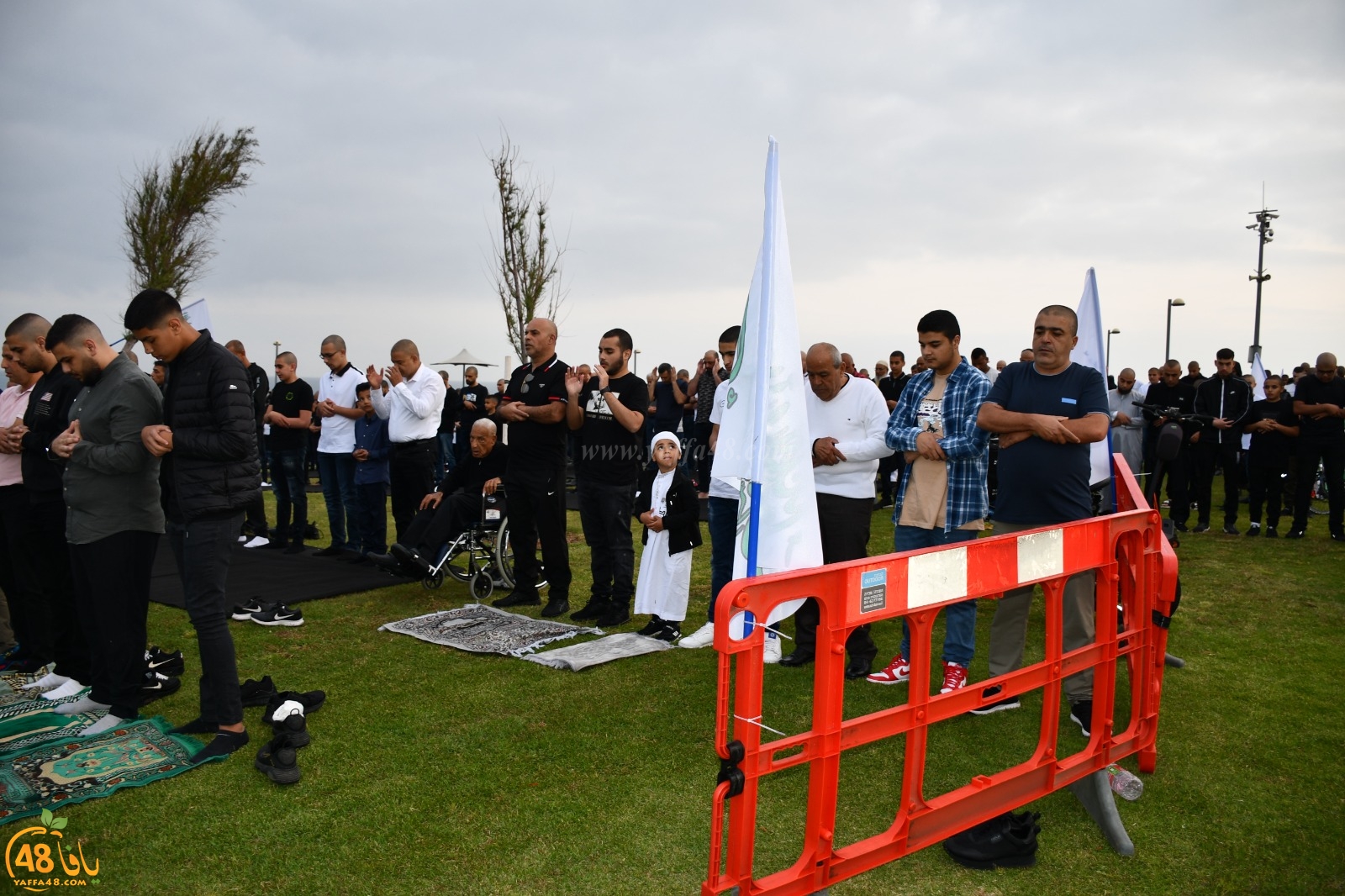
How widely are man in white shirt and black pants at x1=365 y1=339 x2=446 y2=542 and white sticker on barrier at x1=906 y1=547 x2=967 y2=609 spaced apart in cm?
615

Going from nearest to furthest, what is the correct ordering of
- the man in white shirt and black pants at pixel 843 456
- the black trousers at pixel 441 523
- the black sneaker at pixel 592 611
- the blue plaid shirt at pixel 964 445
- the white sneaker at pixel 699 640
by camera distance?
the blue plaid shirt at pixel 964 445 → the man in white shirt and black pants at pixel 843 456 → the white sneaker at pixel 699 640 → the black sneaker at pixel 592 611 → the black trousers at pixel 441 523

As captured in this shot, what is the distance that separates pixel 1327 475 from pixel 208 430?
1151cm

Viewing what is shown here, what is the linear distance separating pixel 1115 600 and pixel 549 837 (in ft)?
7.76

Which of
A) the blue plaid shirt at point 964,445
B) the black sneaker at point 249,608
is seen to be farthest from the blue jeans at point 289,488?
the blue plaid shirt at point 964,445

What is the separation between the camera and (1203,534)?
10367 millimetres

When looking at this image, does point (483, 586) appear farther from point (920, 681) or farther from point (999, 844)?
point (920, 681)

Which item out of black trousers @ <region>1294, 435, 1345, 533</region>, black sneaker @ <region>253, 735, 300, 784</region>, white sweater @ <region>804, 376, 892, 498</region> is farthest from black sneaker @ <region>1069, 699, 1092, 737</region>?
black trousers @ <region>1294, 435, 1345, 533</region>

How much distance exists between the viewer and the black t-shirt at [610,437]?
6.51 metres

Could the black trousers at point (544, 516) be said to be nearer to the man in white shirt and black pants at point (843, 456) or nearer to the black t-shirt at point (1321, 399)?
the man in white shirt and black pants at point (843, 456)

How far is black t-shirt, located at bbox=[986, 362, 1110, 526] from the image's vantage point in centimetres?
422

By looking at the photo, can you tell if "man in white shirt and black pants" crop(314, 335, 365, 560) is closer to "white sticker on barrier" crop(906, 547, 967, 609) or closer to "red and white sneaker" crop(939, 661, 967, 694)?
"red and white sneaker" crop(939, 661, 967, 694)

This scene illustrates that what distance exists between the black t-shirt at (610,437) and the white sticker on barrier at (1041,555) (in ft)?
12.3

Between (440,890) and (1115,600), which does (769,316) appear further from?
(440,890)

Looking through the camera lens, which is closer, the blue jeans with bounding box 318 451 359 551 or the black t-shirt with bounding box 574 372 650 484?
the black t-shirt with bounding box 574 372 650 484
